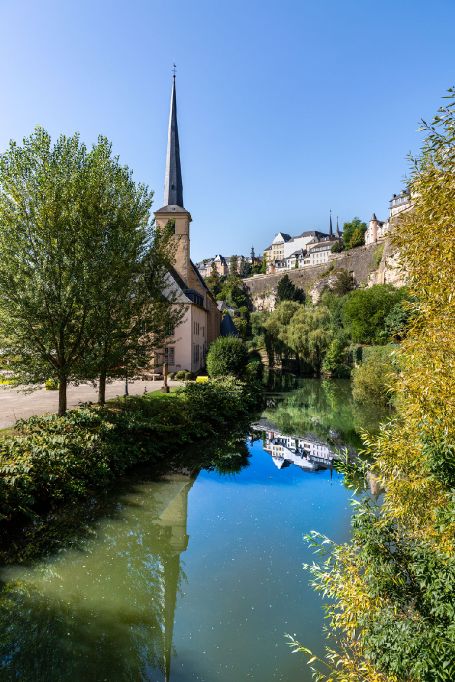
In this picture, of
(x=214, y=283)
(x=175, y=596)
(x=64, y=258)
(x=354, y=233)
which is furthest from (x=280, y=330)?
(x=214, y=283)

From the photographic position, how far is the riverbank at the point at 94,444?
10.3m

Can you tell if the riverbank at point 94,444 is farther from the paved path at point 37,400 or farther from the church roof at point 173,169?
the church roof at point 173,169

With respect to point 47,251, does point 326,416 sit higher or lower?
lower

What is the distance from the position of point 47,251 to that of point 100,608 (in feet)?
32.9

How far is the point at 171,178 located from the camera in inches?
1593

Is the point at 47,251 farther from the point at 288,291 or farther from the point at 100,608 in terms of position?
the point at 288,291

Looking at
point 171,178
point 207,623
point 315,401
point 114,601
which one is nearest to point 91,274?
point 114,601

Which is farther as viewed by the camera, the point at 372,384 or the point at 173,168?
the point at 173,168

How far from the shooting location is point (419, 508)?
5234 mm

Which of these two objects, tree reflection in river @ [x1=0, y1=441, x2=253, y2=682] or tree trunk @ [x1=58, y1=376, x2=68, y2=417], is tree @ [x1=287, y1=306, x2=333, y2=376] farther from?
tree reflection in river @ [x1=0, y1=441, x2=253, y2=682]

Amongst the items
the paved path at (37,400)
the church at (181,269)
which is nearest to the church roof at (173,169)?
the church at (181,269)

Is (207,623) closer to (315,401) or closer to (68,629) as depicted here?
(68,629)

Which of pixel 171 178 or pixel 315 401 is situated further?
pixel 171 178

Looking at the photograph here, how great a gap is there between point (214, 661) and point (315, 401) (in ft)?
90.2
